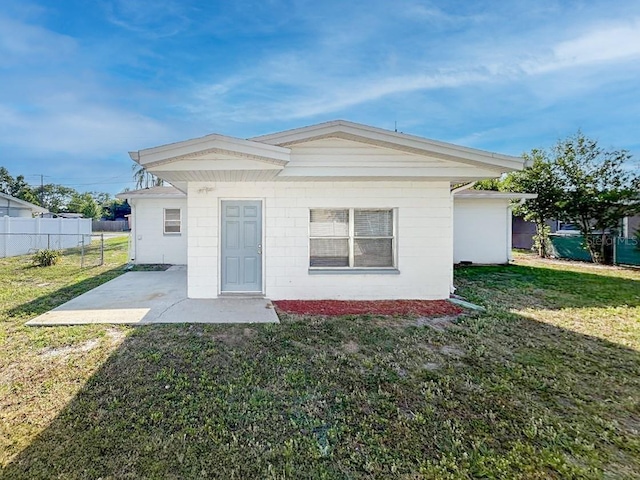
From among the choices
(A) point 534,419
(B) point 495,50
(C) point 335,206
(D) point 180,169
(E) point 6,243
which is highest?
(B) point 495,50

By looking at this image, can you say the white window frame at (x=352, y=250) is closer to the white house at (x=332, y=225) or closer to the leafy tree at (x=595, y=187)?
the white house at (x=332, y=225)

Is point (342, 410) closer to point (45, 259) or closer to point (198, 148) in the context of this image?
point (198, 148)

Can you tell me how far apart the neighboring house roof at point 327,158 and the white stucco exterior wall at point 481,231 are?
21.7 feet

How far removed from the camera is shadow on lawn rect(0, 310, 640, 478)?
235cm

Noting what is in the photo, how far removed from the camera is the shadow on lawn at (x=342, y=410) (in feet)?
7.71

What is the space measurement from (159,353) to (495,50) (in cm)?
1278

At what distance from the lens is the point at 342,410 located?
3.04 meters

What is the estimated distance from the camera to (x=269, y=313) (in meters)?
6.14

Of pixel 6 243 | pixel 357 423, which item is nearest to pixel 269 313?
pixel 357 423

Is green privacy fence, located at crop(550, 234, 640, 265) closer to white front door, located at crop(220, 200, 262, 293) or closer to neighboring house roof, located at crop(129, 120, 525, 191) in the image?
neighboring house roof, located at crop(129, 120, 525, 191)

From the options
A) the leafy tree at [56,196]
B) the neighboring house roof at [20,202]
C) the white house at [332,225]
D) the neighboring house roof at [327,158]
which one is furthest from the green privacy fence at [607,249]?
the leafy tree at [56,196]

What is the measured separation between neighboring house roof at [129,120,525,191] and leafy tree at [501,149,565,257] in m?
9.60

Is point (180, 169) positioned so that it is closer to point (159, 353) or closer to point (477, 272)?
point (159, 353)

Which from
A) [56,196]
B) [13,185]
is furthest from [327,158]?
[56,196]
